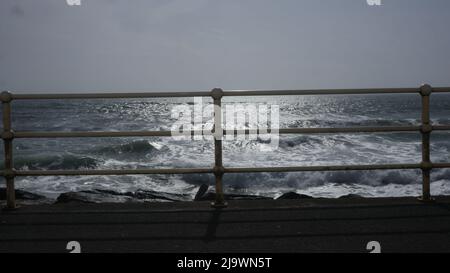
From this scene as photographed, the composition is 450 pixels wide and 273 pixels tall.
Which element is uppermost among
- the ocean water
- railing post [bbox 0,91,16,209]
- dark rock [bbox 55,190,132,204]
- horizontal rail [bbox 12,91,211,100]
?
horizontal rail [bbox 12,91,211,100]

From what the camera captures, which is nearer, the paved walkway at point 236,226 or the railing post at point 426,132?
the paved walkway at point 236,226

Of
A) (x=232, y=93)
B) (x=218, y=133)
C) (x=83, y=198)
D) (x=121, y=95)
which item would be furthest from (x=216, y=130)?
(x=83, y=198)

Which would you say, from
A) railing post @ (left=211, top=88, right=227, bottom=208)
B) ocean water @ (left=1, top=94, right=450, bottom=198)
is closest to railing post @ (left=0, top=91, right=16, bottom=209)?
railing post @ (left=211, top=88, right=227, bottom=208)

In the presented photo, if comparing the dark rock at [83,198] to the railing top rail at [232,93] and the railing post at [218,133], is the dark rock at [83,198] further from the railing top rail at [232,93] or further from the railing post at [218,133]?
the railing post at [218,133]

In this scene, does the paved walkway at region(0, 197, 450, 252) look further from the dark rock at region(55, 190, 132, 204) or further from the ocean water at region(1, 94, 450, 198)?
the ocean water at region(1, 94, 450, 198)

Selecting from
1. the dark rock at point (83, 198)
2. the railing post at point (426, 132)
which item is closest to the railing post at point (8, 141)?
the dark rock at point (83, 198)

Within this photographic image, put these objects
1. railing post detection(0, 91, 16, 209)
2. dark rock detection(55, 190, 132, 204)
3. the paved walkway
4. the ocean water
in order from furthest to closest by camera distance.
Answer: the ocean water < dark rock detection(55, 190, 132, 204) < railing post detection(0, 91, 16, 209) < the paved walkway

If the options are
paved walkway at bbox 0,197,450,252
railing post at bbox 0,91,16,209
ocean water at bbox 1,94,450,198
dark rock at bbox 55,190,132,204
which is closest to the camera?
paved walkway at bbox 0,197,450,252

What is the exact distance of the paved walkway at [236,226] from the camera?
295 centimetres

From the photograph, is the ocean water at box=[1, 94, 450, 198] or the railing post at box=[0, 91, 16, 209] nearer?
the railing post at box=[0, 91, 16, 209]

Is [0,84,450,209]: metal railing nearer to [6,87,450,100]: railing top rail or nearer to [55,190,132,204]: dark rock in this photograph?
[6,87,450,100]: railing top rail

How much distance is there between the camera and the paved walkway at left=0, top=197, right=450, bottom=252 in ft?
9.69

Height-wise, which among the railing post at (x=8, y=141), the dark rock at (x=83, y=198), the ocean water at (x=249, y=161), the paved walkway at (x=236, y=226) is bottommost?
the ocean water at (x=249, y=161)

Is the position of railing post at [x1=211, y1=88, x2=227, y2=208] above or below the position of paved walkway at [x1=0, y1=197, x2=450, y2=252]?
above
